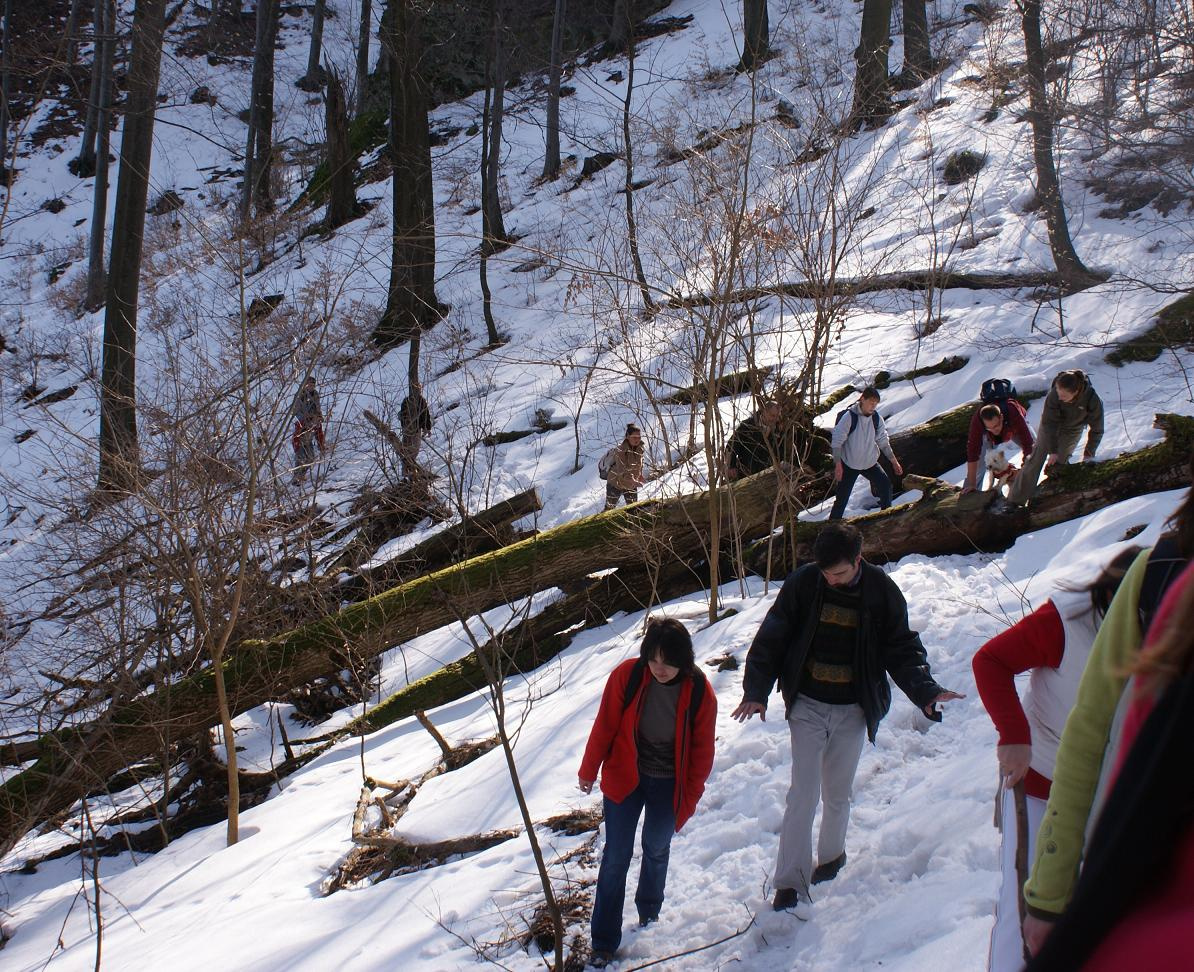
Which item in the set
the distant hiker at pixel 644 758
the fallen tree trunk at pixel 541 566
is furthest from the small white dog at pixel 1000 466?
the distant hiker at pixel 644 758

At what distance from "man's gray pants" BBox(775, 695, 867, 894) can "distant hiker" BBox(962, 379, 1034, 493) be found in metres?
4.49

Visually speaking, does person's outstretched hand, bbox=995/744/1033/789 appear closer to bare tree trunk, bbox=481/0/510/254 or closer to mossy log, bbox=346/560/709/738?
mossy log, bbox=346/560/709/738

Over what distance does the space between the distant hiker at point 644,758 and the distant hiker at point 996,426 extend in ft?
16.1

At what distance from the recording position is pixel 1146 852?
964 millimetres

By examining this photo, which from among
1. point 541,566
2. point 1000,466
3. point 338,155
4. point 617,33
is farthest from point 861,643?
point 617,33

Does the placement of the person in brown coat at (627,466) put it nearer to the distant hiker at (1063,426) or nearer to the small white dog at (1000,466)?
the small white dog at (1000,466)

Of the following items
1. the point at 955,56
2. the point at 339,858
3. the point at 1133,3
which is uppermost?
the point at 955,56

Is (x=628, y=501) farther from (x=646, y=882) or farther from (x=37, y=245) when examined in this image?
(x=37, y=245)

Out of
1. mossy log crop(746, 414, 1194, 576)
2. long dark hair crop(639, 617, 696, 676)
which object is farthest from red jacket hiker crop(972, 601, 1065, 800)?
mossy log crop(746, 414, 1194, 576)

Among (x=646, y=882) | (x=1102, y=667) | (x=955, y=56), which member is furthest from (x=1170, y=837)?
(x=955, y=56)

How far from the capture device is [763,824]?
497 centimetres

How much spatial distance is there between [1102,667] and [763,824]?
3.67 m

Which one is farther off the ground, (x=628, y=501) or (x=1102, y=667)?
(x=1102, y=667)

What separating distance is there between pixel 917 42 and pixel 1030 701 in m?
20.9
